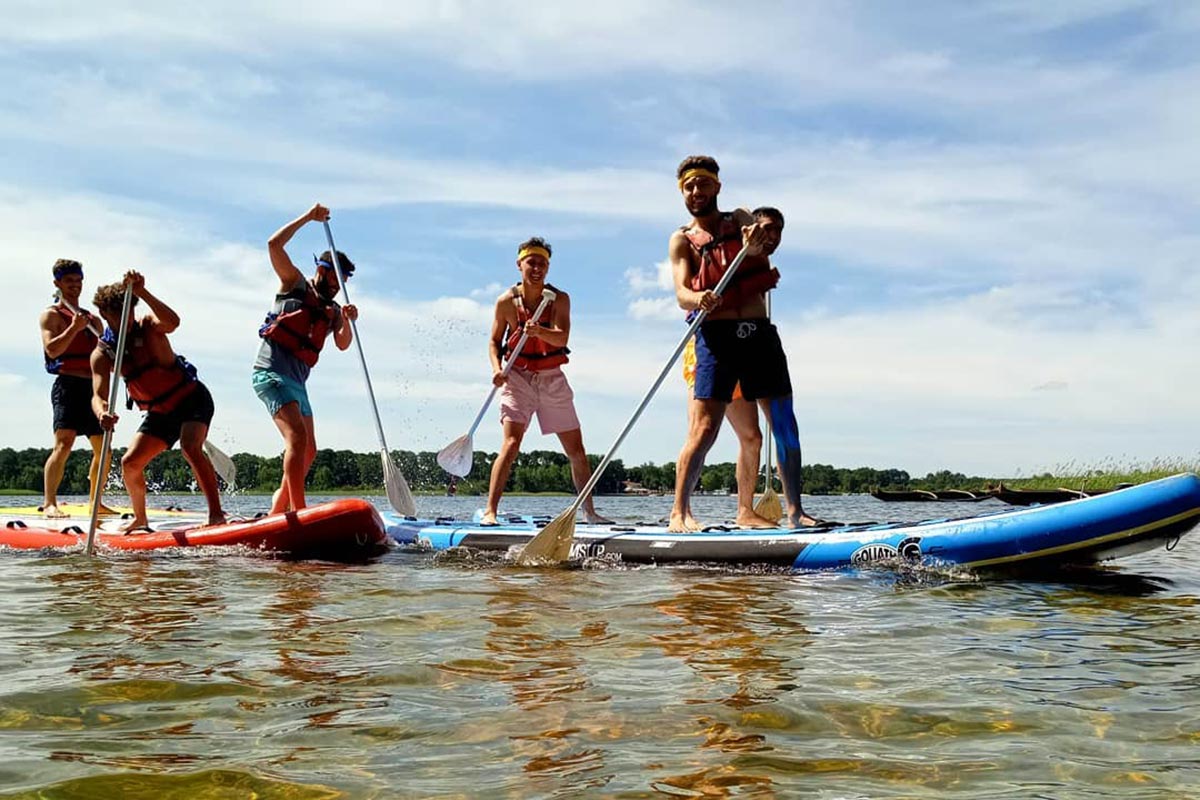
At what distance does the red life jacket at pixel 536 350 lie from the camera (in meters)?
8.41

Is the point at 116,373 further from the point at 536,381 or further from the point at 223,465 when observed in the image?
the point at 536,381

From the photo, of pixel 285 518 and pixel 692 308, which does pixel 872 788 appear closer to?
pixel 692 308

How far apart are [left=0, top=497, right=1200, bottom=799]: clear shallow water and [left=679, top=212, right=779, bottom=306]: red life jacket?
2.22 m

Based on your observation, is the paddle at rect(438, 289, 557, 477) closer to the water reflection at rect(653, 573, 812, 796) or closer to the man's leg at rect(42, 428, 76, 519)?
the man's leg at rect(42, 428, 76, 519)

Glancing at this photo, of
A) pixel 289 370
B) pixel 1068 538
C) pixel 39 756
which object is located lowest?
pixel 39 756

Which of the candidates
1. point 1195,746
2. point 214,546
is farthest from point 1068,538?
point 214,546

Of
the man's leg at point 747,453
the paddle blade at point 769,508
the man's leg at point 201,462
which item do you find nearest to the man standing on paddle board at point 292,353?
the man's leg at point 201,462

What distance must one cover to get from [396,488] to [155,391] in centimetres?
236

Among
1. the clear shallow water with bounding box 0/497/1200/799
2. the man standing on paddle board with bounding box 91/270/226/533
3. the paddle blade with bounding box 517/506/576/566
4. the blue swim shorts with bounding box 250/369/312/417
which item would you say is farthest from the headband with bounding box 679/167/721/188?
the man standing on paddle board with bounding box 91/270/226/533

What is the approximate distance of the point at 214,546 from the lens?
7.41 m

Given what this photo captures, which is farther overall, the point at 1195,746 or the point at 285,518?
the point at 285,518

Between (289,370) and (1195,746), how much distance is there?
6336 millimetres

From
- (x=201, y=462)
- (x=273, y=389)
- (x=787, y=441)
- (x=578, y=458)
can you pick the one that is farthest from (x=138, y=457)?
(x=787, y=441)

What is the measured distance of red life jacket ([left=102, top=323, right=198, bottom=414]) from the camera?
761cm
